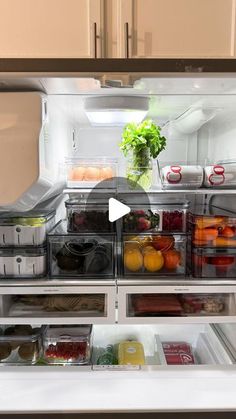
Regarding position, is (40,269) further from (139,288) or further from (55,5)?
(55,5)

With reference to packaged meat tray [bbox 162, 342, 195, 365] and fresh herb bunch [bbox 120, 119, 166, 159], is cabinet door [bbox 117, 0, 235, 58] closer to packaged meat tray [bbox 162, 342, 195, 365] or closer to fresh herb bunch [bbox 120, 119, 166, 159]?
fresh herb bunch [bbox 120, 119, 166, 159]

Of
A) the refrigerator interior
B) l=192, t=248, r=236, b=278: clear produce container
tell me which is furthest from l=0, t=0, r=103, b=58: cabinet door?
l=192, t=248, r=236, b=278: clear produce container

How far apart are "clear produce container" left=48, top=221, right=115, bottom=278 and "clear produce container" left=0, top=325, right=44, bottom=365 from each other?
309 mm

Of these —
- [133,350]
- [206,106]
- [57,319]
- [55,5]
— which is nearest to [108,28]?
[55,5]

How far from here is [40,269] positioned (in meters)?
1.12

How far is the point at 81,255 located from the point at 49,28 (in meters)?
0.72

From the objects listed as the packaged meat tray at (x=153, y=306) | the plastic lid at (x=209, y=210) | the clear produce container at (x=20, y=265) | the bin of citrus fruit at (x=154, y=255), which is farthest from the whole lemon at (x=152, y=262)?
the clear produce container at (x=20, y=265)

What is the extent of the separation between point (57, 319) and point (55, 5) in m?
0.94

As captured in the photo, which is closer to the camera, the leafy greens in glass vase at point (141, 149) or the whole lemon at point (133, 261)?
the whole lemon at point (133, 261)

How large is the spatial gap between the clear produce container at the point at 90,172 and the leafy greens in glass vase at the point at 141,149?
0.25ft

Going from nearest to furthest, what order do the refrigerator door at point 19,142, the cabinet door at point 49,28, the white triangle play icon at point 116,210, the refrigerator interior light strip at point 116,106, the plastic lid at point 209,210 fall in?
the cabinet door at point 49,28 < the refrigerator door at point 19,142 < the refrigerator interior light strip at point 116,106 < the white triangle play icon at point 116,210 < the plastic lid at point 209,210

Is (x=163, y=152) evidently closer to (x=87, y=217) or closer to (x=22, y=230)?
(x=87, y=217)

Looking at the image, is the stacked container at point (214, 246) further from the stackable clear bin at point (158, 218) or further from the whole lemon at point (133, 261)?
the whole lemon at point (133, 261)

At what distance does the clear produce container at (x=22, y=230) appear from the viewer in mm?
1120
